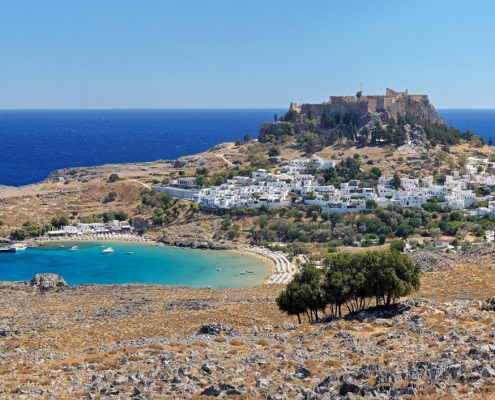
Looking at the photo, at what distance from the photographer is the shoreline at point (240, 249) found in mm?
53406

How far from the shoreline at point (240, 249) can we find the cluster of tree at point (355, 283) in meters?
21.4

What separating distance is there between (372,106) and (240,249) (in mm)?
43548

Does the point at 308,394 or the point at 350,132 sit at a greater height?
the point at 350,132

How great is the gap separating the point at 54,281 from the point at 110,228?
28055mm

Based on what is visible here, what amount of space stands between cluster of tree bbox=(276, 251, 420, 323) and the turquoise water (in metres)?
Result: 23.4

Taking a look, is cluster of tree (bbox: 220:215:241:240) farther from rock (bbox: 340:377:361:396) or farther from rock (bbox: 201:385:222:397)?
rock (bbox: 340:377:361:396)

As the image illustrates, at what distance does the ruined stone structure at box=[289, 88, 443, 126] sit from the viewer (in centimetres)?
9962

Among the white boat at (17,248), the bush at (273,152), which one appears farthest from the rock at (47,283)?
the bush at (273,152)

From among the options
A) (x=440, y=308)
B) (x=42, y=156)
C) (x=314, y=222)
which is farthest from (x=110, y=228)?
(x=42, y=156)

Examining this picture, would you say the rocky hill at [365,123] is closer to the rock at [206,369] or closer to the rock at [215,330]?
the rock at [215,330]

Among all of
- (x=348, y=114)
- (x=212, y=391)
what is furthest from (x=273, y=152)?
(x=212, y=391)

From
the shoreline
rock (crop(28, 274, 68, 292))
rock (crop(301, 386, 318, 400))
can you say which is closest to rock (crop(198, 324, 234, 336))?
rock (crop(301, 386, 318, 400))

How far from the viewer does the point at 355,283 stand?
89.9ft

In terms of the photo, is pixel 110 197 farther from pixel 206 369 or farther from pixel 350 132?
pixel 206 369
